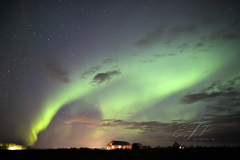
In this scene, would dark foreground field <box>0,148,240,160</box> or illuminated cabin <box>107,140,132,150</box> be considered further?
illuminated cabin <box>107,140,132,150</box>

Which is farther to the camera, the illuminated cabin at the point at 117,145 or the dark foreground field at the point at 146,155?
the illuminated cabin at the point at 117,145

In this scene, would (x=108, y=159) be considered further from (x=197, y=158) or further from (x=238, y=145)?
(x=238, y=145)

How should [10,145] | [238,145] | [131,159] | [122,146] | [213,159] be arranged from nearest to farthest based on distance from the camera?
[213,159]
[131,159]
[238,145]
[10,145]
[122,146]

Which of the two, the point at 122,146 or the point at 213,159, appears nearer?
the point at 213,159

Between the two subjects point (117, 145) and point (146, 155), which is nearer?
point (146, 155)

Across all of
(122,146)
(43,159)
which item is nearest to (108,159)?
(43,159)

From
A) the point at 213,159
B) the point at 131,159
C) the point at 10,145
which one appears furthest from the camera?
the point at 10,145

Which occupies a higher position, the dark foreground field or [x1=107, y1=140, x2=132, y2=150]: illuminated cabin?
the dark foreground field

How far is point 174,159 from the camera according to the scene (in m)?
27.6

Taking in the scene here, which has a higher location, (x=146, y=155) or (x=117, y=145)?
(x=146, y=155)

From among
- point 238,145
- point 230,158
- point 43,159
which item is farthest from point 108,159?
point 238,145

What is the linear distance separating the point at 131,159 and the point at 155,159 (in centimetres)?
313

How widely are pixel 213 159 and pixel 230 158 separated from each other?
2.14 meters

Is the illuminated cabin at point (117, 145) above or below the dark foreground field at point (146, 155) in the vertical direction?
below
